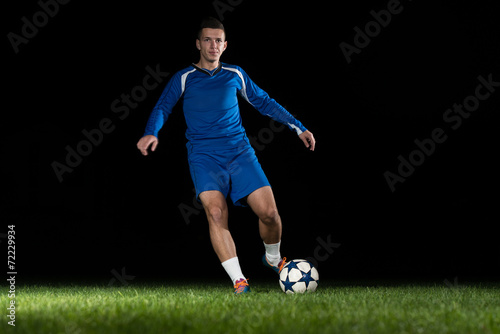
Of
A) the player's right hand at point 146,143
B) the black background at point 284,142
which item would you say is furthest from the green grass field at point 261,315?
the black background at point 284,142

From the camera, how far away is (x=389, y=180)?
6938 millimetres

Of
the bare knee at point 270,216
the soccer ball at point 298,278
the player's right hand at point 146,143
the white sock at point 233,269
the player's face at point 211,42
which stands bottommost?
the soccer ball at point 298,278

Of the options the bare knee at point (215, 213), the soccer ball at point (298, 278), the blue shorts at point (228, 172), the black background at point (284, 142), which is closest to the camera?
the soccer ball at point (298, 278)

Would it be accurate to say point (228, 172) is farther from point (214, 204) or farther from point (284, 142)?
point (284, 142)

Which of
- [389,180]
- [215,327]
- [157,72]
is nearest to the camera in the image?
[215,327]

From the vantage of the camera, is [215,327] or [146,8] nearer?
[215,327]

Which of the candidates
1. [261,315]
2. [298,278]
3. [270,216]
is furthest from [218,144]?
[261,315]

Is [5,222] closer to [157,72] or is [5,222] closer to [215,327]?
[157,72]

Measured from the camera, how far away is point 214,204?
336 cm

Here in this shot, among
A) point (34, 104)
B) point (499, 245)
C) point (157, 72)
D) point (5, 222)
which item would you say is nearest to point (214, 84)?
point (157, 72)

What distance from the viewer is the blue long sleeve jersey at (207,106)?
139 inches

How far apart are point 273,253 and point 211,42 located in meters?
1.45

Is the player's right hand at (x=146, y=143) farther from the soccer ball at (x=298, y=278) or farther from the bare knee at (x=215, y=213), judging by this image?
the soccer ball at (x=298, y=278)

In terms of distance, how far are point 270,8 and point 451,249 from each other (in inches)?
149
